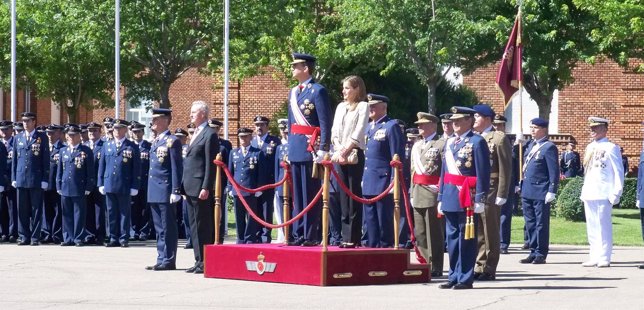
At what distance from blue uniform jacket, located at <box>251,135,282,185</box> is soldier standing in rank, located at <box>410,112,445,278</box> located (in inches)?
162

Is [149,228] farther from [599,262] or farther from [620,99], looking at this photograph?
[620,99]

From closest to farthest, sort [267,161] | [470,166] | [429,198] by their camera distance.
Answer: [470,166], [429,198], [267,161]

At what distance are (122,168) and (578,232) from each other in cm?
779

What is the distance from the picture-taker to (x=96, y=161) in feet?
66.9

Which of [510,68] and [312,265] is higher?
[510,68]

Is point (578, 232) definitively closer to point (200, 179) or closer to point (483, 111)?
point (483, 111)

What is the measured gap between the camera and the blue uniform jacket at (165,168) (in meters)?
15.3

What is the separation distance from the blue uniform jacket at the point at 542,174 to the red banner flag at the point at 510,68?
7.33m

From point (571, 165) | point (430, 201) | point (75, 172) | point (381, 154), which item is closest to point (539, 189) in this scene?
point (430, 201)

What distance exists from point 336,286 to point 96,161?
308 inches

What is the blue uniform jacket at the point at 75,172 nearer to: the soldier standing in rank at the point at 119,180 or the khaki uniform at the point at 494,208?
the soldier standing in rank at the point at 119,180

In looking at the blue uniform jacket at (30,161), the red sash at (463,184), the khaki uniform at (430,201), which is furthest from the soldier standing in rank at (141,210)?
the red sash at (463,184)

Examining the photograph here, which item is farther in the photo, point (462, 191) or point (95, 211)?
point (95, 211)

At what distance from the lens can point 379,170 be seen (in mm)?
14570
